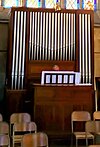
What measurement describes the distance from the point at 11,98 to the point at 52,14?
9.88 ft

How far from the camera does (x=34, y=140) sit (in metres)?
4.70

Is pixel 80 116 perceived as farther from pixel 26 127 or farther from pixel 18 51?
pixel 18 51

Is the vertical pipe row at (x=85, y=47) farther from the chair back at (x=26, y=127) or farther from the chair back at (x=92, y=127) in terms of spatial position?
the chair back at (x=26, y=127)

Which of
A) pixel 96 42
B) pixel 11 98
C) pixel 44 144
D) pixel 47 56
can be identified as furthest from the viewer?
pixel 96 42

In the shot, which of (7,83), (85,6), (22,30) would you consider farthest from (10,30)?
(85,6)

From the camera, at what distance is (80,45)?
9703 mm

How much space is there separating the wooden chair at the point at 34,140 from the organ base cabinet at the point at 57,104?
2.39m

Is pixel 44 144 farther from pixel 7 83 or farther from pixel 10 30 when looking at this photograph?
pixel 10 30

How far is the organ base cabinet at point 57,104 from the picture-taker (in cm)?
727

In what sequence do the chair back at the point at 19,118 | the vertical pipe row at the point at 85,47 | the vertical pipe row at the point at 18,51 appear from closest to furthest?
1. the chair back at the point at 19,118
2. the vertical pipe row at the point at 18,51
3. the vertical pipe row at the point at 85,47

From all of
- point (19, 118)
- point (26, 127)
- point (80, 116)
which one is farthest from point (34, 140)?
point (80, 116)

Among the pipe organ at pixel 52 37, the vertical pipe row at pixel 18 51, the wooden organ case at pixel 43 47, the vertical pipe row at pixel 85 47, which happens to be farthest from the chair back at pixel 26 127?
the vertical pipe row at pixel 85 47

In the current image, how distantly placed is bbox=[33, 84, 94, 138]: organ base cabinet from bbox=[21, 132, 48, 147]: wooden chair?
239cm

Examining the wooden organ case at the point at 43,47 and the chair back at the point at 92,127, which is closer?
the chair back at the point at 92,127
